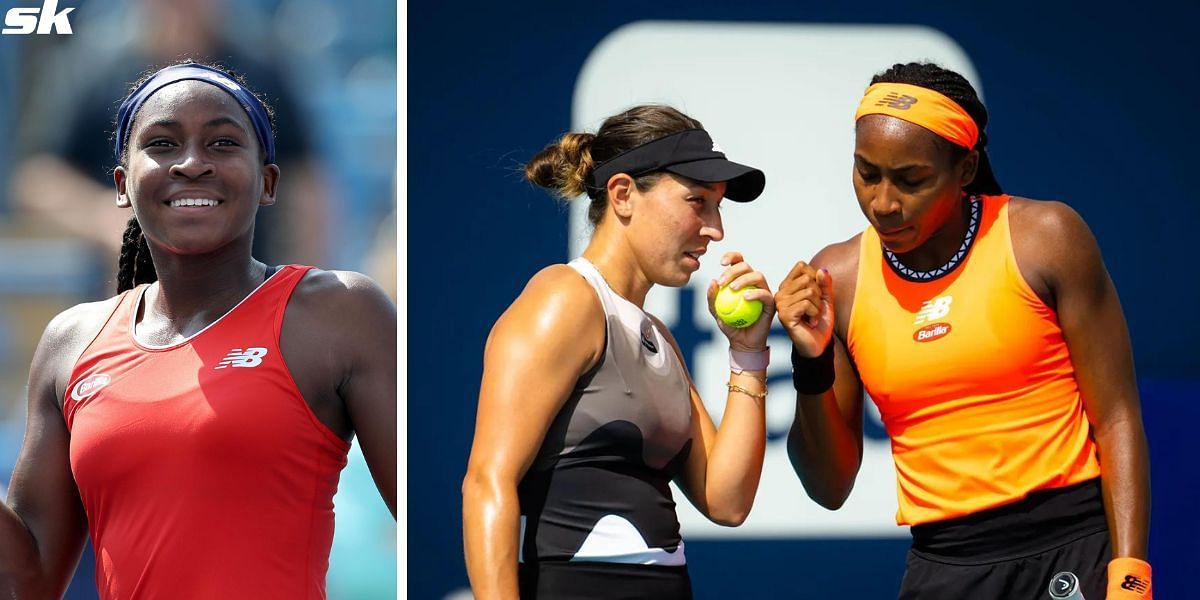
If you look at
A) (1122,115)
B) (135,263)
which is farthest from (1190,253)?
(135,263)

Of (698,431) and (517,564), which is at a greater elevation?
(698,431)

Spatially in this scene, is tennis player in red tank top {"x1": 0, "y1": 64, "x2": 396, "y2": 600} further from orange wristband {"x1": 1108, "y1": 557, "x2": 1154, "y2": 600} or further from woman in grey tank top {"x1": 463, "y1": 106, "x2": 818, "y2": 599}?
orange wristband {"x1": 1108, "y1": 557, "x2": 1154, "y2": 600}

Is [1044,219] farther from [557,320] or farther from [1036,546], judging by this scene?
[557,320]

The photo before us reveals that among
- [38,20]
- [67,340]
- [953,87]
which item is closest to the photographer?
[67,340]

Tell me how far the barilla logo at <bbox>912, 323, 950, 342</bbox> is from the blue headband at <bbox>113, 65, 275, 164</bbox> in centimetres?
132

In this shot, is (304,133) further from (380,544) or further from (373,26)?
(380,544)

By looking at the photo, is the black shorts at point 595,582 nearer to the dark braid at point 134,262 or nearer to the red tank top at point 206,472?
the red tank top at point 206,472

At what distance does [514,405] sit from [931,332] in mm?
905

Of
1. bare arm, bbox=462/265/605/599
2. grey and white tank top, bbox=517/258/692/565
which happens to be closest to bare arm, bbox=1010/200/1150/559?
grey and white tank top, bbox=517/258/692/565

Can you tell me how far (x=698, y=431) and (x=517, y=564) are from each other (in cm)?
49

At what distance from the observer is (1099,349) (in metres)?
2.78

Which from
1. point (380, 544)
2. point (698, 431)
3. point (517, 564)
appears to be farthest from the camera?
point (380, 544)

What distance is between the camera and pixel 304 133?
3488 millimetres

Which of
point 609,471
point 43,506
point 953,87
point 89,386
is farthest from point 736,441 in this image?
point 43,506
